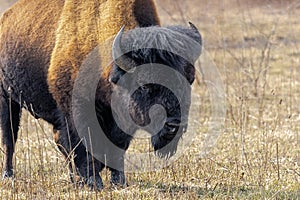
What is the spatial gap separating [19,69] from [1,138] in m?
0.84

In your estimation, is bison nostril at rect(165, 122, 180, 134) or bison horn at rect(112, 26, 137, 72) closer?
bison nostril at rect(165, 122, 180, 134)

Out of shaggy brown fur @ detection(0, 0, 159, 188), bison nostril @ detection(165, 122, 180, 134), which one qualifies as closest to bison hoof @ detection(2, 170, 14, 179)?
shaggy brown fur @ detection(0, 0, 159, 188)

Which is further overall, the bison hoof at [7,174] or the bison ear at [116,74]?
the bison hoof at [7,174]

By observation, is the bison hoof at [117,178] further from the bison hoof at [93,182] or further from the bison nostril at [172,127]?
the bison nostril at [172,127]

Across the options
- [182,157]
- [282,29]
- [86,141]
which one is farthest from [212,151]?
[282,29]

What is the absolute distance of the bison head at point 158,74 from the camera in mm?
4852

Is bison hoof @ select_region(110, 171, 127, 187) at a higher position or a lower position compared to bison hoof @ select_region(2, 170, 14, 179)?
lower

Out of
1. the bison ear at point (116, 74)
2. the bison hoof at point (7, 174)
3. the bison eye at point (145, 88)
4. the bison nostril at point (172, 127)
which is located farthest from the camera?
the bison hoof at point (7, 174)

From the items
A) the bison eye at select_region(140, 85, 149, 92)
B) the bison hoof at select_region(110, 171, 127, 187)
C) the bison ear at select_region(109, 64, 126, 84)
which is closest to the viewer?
the bison eye at select_region(140, 85, 149, 92)

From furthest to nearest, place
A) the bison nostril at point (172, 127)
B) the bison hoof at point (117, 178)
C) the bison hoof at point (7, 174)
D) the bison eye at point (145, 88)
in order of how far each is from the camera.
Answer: the bison hoof at point (7, 174), the bison hoof at point (117, 178), the bison eye at point (145, 88), the bison nostril at point (172, 127)

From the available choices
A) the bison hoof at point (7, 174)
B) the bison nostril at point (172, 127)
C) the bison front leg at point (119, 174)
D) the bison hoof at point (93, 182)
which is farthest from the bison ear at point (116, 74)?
the bison hoof at point (7, 174)

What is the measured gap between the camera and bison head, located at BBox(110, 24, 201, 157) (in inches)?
191

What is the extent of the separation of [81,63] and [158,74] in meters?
1.02

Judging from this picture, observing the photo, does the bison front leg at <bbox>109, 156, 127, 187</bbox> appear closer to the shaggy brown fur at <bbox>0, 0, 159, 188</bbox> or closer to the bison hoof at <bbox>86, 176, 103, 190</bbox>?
the shaggy brown fur at <bbox>0, 0, 159, 188</bbox>
